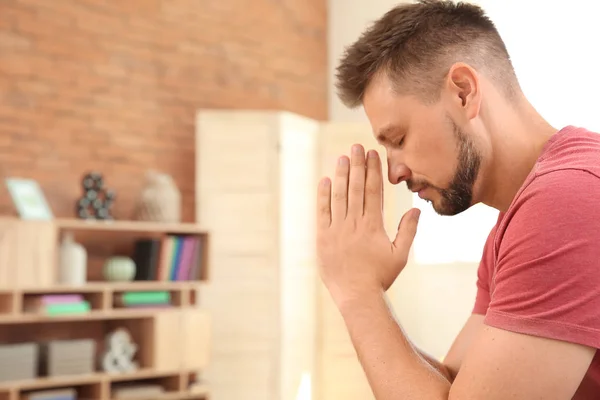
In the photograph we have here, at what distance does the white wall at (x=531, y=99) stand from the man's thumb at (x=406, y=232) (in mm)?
3311

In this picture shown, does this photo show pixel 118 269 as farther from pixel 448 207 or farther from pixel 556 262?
pixel 556 262

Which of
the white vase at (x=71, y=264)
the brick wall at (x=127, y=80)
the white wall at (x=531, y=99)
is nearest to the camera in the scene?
the white vase at (x=71, y=264)

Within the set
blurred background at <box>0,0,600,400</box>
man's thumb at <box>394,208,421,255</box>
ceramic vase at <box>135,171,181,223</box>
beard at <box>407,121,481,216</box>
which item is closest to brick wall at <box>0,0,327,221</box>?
blurred background at <box>0,0,600,400</box>

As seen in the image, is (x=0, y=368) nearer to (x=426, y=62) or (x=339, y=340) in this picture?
(x=339, y=340)

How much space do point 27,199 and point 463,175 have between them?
10.2ft

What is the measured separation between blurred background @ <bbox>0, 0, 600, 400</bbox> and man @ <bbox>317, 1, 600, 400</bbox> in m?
2.74

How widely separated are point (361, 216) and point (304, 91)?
14.1ft

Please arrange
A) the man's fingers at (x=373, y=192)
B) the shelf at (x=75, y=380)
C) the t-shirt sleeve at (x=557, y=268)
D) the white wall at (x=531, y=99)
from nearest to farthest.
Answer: the t-shirt sleeve at (x=557, y=268), the man's fingers at (x=373, y=192), the shelf at (x=75, y=380), the white wall at (x=531, y=99)

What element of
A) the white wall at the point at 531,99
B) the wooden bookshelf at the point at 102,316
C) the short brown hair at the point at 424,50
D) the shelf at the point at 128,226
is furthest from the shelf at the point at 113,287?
the short brown hair at the point at 424,50

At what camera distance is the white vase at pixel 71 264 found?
399 centimetres

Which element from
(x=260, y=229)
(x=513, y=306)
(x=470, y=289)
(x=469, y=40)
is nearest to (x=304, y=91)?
(x=260, y=229)

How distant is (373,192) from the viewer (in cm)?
145

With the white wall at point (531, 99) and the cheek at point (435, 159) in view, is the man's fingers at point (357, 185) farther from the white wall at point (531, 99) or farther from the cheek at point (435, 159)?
the white wall at point (531, 99)

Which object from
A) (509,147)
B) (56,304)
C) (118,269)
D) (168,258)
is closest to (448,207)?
(509,147)
